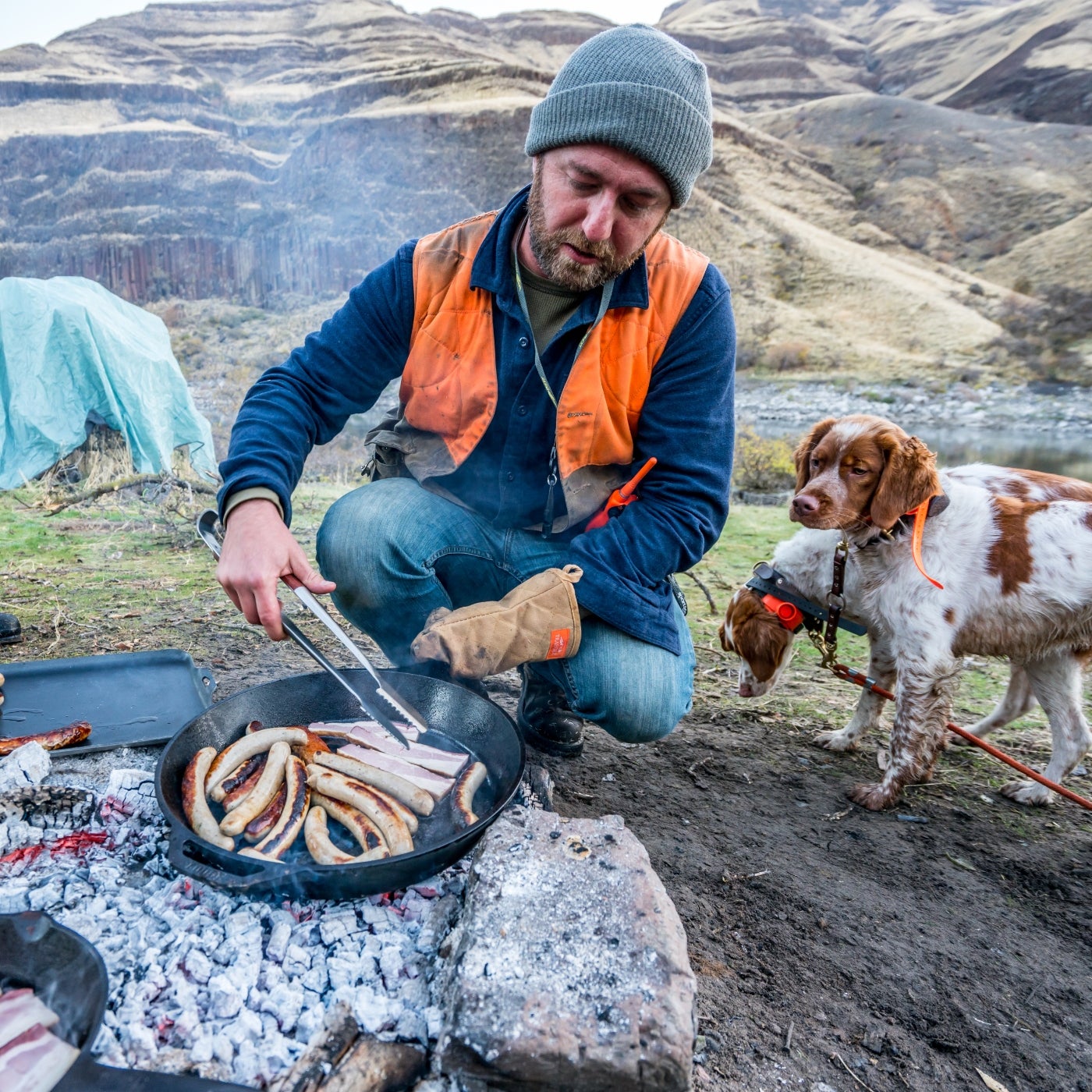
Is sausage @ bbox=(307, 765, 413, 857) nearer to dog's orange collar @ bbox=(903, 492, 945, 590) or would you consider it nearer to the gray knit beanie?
the gray knit beanie

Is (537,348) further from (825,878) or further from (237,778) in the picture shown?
→ (825,878)

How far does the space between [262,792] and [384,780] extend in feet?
0.99

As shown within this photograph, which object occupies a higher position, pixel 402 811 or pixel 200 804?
pixel 200 804

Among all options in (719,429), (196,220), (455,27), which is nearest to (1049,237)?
(196,220)

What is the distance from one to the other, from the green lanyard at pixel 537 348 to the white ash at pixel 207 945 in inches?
49.7

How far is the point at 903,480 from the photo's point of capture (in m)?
2.87

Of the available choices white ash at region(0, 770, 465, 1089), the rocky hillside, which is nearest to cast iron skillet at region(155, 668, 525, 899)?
white ash at region(0, 770, 465, 1089)

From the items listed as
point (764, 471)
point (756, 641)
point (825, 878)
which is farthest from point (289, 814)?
point (764, 471)

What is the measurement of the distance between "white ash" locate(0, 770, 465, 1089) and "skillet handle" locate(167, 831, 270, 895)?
0.50 feet

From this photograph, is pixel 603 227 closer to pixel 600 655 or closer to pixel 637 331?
pixel 637 331

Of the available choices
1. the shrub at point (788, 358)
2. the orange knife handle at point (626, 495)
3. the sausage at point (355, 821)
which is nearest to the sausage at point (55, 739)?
the sausage at point (355, 821)

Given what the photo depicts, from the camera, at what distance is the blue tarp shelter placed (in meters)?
7.31

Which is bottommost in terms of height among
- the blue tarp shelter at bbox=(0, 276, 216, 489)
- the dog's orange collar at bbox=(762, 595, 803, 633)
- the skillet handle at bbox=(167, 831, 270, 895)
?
the blue tarp shelter at bbox=(0, 276, 216, 489)

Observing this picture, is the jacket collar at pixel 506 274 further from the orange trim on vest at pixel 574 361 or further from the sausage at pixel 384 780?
the sausage at pixel 384 780
